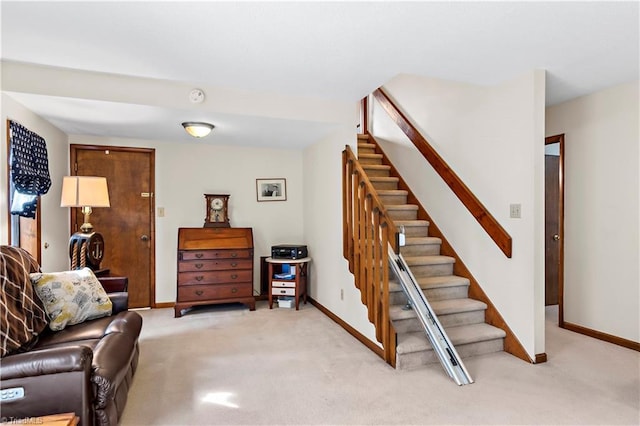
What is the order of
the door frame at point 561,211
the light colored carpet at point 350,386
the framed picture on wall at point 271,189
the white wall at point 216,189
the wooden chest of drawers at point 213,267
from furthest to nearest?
the framed picture on wall at point 271,189
the white wall at point 216,189
the wooden chest of drawers at point 213,267
the door frame at point 561,211
the light colored carpet at point 350,386

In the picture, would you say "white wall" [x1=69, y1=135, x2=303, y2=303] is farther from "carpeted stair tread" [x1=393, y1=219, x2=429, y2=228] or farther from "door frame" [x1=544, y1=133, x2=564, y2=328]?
"door frame" [x1=544, y1=133, x2=564, y2=328]

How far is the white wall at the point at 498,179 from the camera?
107 inches

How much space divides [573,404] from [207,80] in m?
3.31

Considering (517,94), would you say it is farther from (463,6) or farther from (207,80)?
(207,80)

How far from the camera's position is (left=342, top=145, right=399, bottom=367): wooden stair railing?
2.68 meters

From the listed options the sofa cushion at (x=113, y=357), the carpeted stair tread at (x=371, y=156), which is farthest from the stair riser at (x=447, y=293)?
the sofa cushion at (x=113, y=357)

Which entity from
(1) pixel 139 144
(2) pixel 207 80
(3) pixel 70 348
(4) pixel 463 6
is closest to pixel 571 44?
(4) pixel 463 6

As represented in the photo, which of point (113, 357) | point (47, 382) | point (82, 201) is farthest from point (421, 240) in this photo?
point (82, 201)

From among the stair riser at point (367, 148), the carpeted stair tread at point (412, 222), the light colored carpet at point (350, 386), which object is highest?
the stair riser at point (367, 148)

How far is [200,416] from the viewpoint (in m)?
2.03

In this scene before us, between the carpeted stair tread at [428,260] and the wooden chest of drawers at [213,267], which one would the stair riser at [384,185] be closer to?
the carpeted stair tread at [428,260]

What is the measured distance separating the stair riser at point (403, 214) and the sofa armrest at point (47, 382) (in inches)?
123

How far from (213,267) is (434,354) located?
262 centimetres

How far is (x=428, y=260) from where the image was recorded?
136 inches
